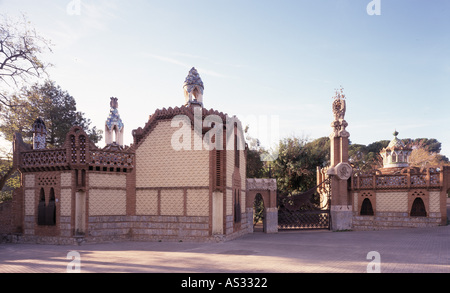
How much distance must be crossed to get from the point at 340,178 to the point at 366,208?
9.53 feet

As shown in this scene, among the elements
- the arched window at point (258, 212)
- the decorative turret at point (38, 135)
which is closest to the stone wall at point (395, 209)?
the arched window at point (258, 212)

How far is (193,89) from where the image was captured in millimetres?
19703

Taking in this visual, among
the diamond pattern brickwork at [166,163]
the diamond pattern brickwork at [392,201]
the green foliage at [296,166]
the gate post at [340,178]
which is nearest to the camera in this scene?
the diamond pattern brickwork at [166,163]

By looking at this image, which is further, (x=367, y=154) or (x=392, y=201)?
(x=367, y=154)

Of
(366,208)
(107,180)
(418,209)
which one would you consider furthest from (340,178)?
(107,180)

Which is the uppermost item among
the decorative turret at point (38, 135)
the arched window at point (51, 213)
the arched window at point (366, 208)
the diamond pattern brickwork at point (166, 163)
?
the decorative turret at point (38, 135)

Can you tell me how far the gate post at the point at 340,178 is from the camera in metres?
22.6

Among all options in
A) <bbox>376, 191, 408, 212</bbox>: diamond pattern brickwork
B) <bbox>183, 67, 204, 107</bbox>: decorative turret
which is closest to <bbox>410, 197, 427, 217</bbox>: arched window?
<bbox>376, 191, 408, 212</bbox>: diamond pattern brickwork

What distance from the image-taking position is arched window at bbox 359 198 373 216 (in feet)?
75.5

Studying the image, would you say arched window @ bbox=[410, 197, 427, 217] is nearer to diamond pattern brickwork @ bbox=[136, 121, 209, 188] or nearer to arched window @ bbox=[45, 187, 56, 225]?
diamond pattern brickwork @ bbox=[136, 121, 209, 188]

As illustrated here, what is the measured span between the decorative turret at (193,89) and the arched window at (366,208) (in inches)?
526

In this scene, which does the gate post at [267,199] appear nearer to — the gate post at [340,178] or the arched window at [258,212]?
the gate post at [340,178]

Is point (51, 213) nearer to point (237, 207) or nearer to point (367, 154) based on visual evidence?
point (237, 207)

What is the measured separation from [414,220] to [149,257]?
17.4 m
